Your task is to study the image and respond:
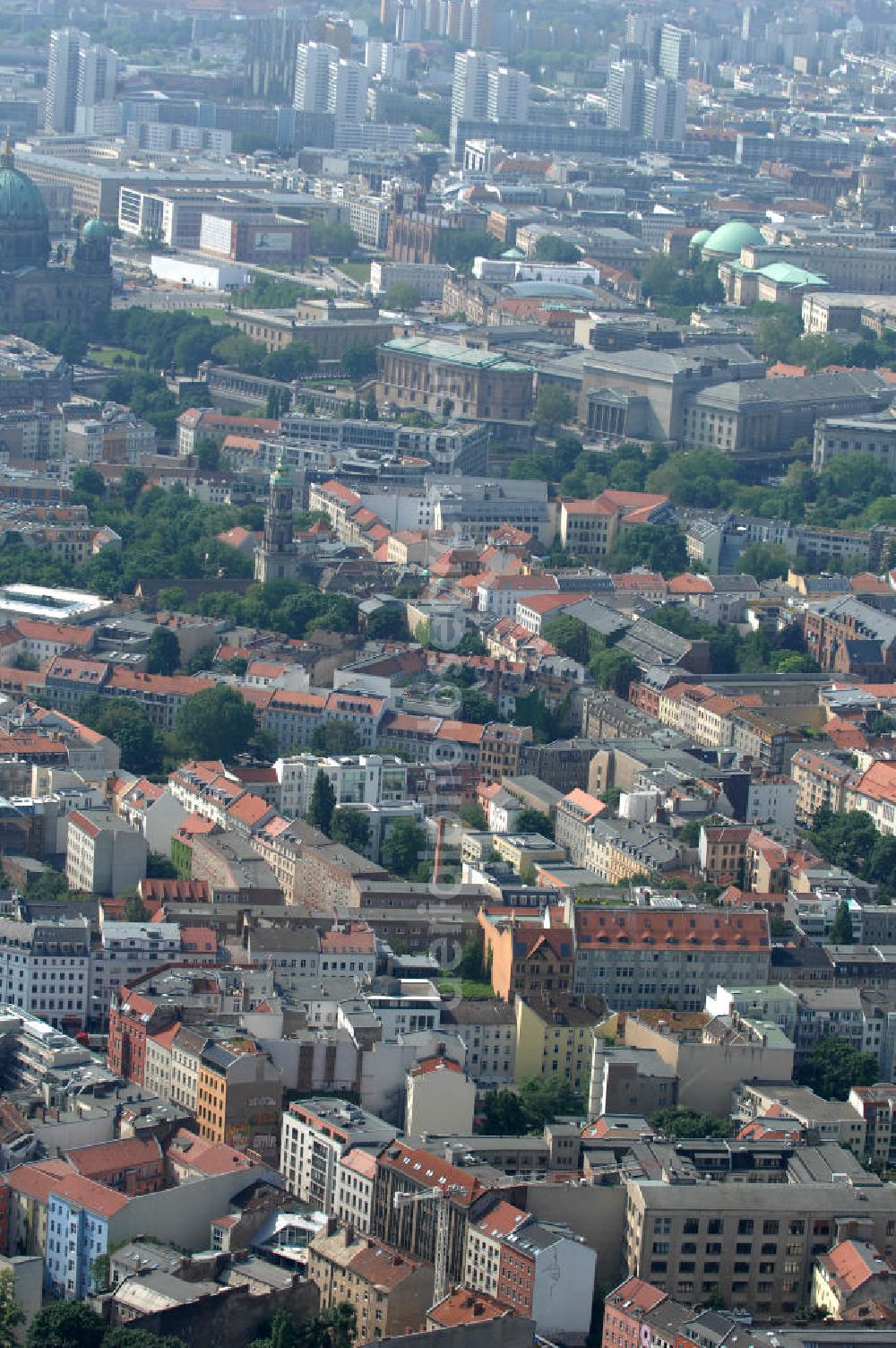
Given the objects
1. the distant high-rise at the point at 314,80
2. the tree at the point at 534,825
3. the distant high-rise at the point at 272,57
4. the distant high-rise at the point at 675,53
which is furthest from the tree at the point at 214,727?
the distant high-rise at the point at 675,53

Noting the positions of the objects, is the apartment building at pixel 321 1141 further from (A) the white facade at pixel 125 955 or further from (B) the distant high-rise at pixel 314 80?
(B) the distant high-rise at pixel 314 80

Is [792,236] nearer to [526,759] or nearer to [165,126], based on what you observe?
[165,126]

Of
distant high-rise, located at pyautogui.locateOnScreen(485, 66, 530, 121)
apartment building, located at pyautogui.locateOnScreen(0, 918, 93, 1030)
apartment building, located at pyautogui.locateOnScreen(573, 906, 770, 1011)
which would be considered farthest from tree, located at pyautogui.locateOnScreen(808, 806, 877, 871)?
distant high-rise, located at pyautogui.locateOnScreen(485, 66, 530, 121)

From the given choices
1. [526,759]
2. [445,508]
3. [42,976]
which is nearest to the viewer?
[42,976]

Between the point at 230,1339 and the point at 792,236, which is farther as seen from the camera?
the point at 792,236

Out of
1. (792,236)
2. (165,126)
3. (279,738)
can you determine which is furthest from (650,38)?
(279,738)

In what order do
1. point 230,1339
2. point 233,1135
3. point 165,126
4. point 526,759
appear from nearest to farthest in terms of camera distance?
point 230,1339 → point 233,1135 → point 526,759 → point 165,126
